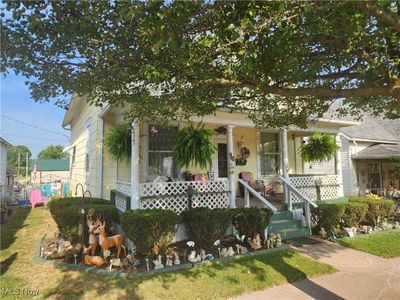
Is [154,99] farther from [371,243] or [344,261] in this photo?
[371,243]

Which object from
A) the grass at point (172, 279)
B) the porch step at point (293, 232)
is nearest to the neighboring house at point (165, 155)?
the porch step at point (293, 232)

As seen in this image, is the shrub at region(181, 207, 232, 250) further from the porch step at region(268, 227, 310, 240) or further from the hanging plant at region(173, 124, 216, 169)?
the porch step at region(268, 227, 310, 240)

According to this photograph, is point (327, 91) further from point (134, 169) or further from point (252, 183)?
point (252, 183)

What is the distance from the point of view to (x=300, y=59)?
5.13 m

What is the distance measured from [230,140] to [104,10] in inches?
223

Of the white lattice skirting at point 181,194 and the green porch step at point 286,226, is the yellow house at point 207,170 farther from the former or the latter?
the green porch step at point 286,226

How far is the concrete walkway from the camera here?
4758 millimetres

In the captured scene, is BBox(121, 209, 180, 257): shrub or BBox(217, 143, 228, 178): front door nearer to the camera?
BBox(121, 209, 180, 257): shrub

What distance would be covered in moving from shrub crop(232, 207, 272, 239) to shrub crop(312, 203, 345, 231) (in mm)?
2141

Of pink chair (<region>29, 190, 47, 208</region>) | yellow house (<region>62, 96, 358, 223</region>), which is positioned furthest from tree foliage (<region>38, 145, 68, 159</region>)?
yellow house (<region>62, 96, 358, 223</region>)

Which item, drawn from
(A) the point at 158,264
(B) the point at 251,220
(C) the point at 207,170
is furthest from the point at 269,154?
(A) the point at 158,264

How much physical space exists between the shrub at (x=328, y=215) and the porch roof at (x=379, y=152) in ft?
28.7

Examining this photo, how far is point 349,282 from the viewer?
17.4 ft

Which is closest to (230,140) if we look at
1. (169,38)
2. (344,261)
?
(344,261)
